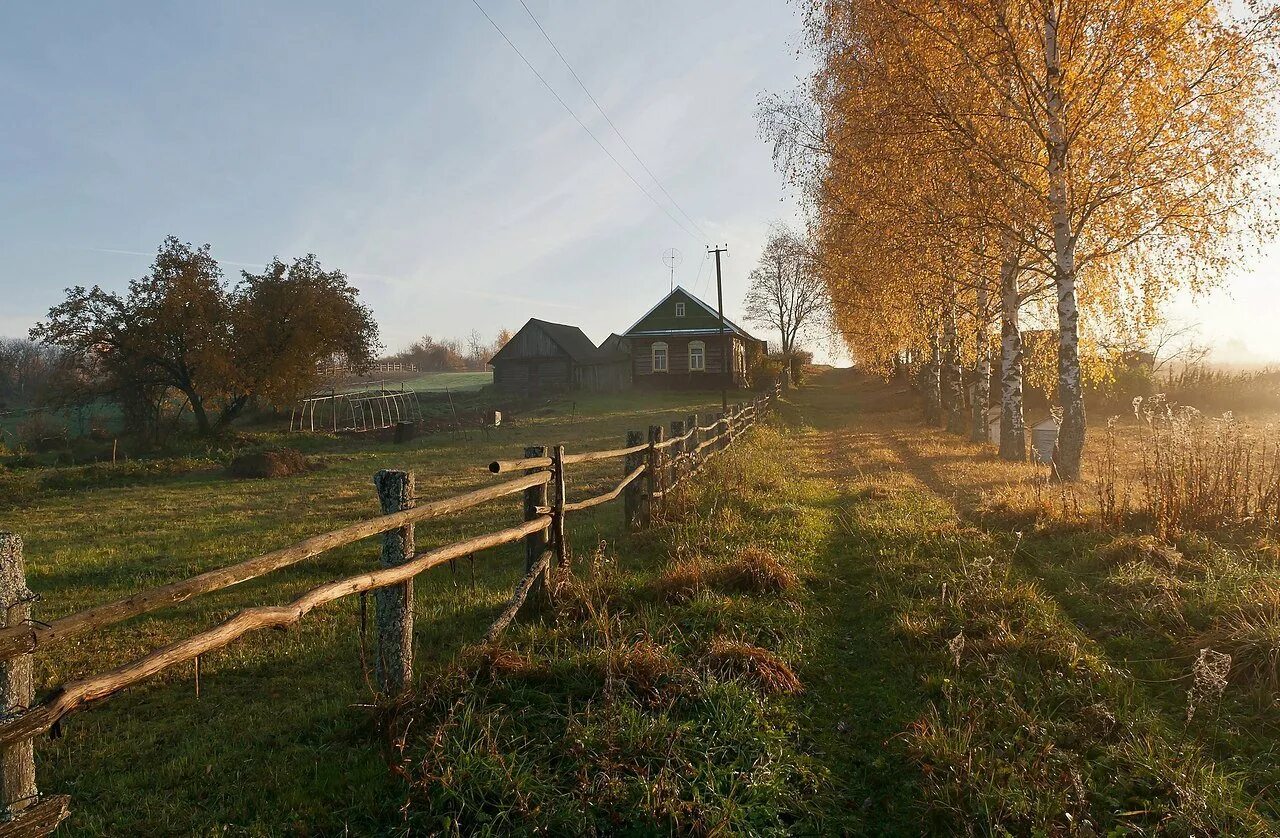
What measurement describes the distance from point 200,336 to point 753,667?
26.8 meters

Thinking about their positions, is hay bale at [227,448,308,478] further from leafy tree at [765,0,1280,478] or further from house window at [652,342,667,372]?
house window at [652,342,667,372]

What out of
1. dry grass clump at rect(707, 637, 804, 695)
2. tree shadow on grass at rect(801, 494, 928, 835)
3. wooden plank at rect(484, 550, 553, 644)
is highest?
wooden plank at rect(484, 550, 553, 644)

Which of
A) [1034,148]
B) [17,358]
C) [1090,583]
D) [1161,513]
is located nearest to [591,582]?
[1090,583]

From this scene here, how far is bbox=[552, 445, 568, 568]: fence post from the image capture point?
5.84 m

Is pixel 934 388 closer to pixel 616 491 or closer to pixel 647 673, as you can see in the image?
pixel 616 491

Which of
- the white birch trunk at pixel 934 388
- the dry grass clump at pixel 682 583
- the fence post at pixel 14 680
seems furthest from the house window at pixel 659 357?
the fence post at pixel 14 680

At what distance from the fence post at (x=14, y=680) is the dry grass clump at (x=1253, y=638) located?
5873mm

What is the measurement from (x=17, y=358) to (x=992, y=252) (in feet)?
210

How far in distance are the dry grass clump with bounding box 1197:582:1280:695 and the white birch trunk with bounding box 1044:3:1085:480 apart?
21.0 feet

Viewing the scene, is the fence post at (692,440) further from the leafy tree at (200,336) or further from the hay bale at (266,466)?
the leafy tree at (200,336)

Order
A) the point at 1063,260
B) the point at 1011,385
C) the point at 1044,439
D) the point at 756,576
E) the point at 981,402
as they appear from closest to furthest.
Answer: the point at 756,576, the point at 1063,260, the point at 1044,439, the point at 1011,385, the point at 981,402

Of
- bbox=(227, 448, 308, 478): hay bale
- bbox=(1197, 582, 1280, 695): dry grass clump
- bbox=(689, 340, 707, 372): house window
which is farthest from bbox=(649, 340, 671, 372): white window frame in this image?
bbox=(1197, 582, 1280, 695): dry grass clump

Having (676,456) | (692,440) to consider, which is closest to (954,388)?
(692,440)

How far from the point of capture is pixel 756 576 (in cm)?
568
